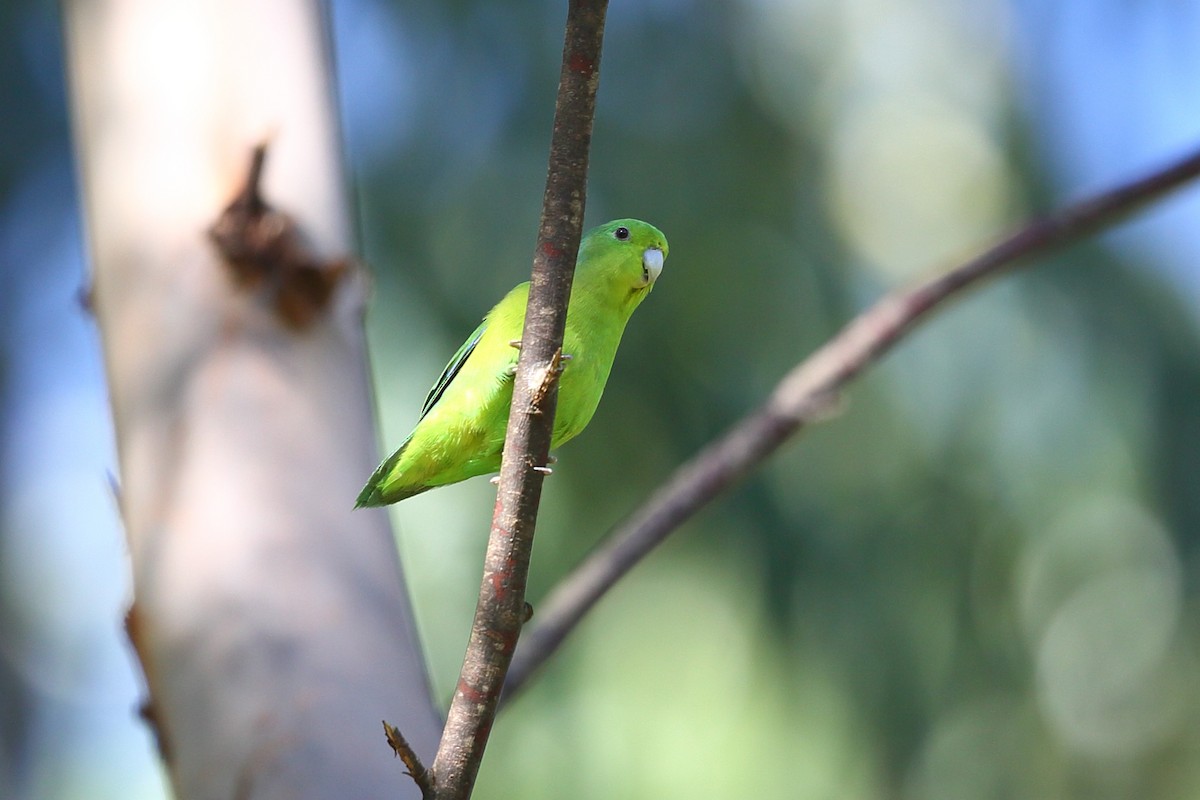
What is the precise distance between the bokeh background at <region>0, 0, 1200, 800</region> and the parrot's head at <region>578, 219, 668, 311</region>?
1751mm

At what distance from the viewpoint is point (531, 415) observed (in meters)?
0.93

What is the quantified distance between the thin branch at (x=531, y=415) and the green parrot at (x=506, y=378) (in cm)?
36

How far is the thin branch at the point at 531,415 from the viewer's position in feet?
2.92

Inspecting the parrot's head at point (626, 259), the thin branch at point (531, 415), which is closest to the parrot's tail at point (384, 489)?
the parrot's head at point (626, 259)

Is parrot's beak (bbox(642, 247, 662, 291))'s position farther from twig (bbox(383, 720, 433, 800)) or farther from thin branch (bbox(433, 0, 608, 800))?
twig (bbox(383, 720, 433, 800))

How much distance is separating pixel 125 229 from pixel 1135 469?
382cm

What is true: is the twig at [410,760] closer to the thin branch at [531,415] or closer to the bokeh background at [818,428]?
the thin branch at [531,415]

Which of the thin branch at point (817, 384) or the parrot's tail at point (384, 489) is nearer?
the parrot's tail at point (384, 489)

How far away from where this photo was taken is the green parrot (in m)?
1.34

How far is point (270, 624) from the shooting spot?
1.42 metres

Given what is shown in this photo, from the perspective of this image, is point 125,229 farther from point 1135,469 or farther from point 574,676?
point 1135,469

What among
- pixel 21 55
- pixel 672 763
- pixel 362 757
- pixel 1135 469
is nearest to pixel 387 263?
pixel 672 763

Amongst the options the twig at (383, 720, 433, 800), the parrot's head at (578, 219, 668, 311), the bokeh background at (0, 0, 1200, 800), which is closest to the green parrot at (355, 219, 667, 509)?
the parrot's head at (578, 219, 668, 311)

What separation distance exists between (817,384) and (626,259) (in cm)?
58
